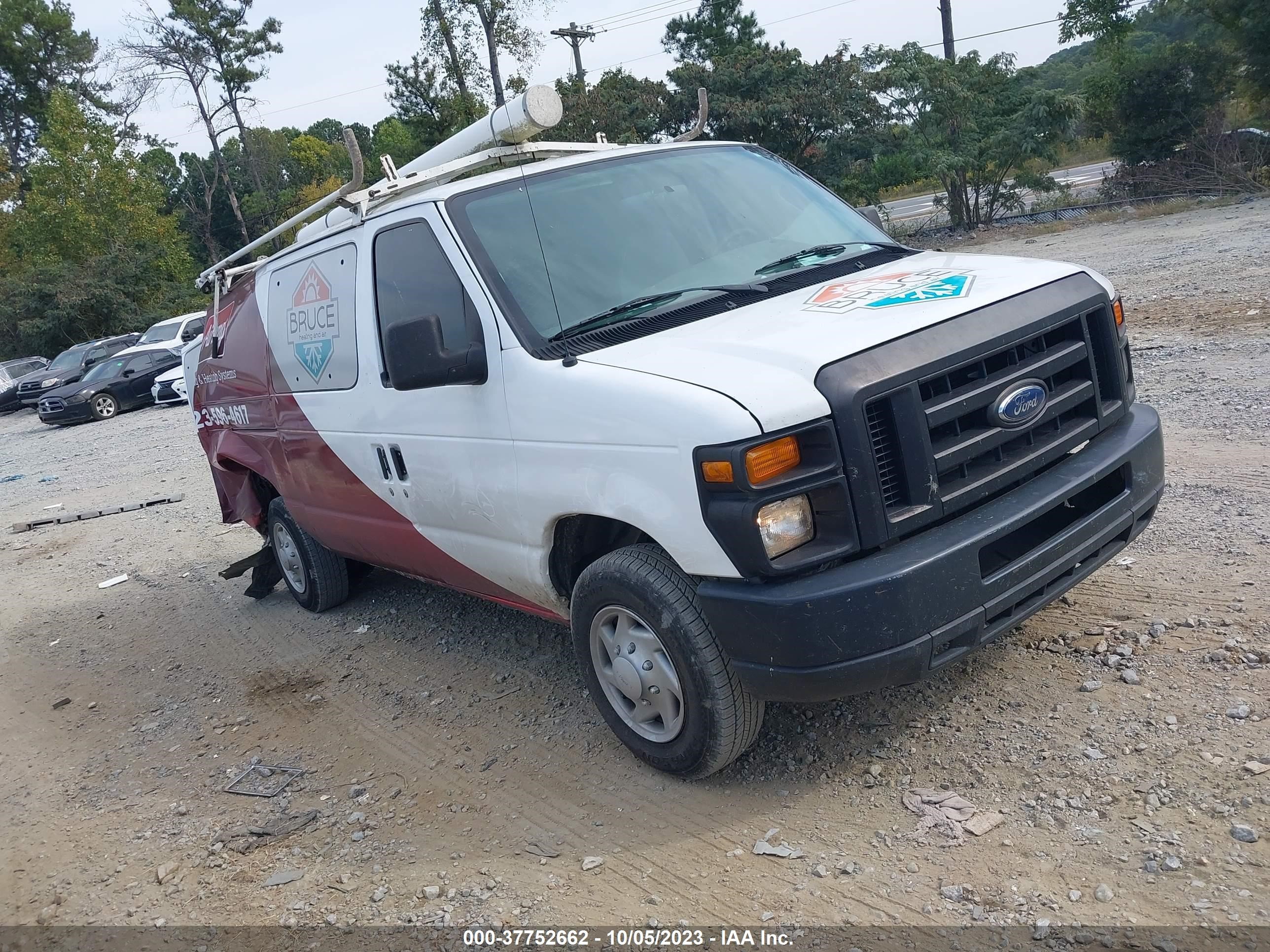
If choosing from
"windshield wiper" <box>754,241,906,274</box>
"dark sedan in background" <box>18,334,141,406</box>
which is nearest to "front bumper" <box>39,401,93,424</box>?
"dark sedan in background" <box>18,334,141,406</box>

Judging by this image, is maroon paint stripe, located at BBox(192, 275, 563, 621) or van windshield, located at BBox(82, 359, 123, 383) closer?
maroon paint stripe, located at BBox(192, 275, 563, 621)

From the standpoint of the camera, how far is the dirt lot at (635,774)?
9.73 feet

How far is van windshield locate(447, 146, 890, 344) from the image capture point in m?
3.83

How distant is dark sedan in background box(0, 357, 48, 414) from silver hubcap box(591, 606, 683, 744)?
28.2 m

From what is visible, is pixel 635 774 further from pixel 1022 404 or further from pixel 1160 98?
pixel 1160 98

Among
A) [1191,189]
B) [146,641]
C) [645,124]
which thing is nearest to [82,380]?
[645,124]

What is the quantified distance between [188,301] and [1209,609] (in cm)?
4015

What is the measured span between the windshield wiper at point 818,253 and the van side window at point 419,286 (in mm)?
1155

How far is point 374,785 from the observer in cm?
414

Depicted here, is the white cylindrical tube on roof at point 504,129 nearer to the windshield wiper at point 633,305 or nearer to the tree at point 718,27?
the windshield wiper at point 633,305

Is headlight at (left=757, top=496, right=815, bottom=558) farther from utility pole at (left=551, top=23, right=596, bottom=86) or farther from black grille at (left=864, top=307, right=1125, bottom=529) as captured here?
utility pole at (left=551, top=23, right=596, bottom=86)

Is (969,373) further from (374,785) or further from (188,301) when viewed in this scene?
(188,301)

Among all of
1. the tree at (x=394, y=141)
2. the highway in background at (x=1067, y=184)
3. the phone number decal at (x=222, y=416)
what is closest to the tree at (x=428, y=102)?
the tree at (x=394, y=141)

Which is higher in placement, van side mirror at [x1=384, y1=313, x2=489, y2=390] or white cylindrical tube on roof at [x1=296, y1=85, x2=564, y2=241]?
white cylindrical tube on roof at [x1=296, y1=85, x2=564, y2=241]
